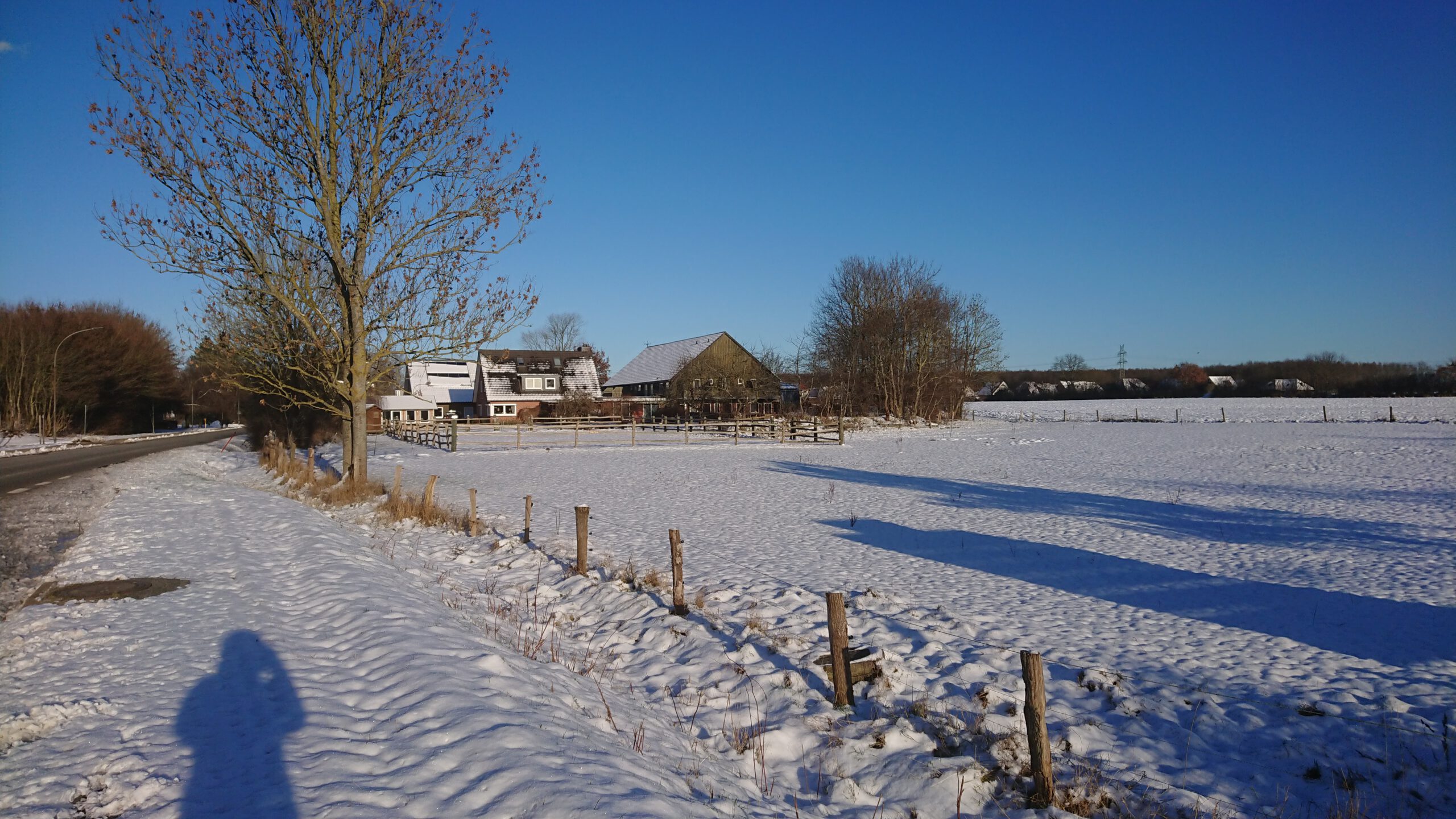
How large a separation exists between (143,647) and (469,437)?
112 feet

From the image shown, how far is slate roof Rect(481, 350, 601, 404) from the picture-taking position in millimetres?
63875

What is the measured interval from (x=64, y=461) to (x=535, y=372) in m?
39.4

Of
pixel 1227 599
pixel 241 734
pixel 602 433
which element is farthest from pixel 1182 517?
pixel 602 433

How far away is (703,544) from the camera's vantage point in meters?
11.9

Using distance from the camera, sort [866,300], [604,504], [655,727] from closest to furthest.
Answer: [655,727] → [604,504] → [866,300]

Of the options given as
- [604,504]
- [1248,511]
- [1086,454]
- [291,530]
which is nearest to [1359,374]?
[1086,454]

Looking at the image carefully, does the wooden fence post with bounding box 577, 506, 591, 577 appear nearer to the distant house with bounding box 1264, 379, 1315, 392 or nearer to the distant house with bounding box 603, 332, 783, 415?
the distant house with bounding box 603, 332, 783, 415

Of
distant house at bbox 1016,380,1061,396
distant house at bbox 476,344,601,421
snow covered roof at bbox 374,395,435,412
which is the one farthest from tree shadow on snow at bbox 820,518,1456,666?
distant house at bbox 1016,380,1061,396

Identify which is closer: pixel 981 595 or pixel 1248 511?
pixel 981 595

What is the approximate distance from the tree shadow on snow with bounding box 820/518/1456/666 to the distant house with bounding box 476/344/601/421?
52.6 metres

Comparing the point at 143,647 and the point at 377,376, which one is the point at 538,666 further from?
the point at 377,376

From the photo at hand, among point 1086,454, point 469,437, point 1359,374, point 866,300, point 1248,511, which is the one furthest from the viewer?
point 1359,374

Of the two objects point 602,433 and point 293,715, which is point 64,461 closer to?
point 602,433

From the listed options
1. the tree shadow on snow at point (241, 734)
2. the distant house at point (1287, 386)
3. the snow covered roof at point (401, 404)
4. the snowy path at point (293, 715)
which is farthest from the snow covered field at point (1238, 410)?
the tree shadow on snow at point (241, 734)
